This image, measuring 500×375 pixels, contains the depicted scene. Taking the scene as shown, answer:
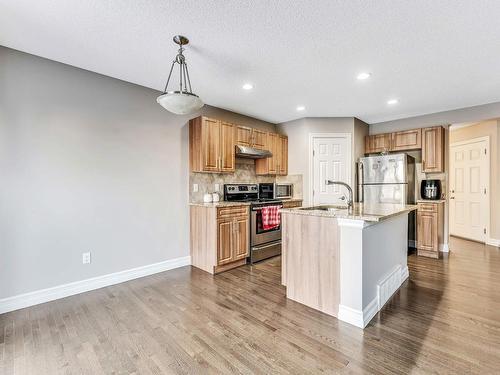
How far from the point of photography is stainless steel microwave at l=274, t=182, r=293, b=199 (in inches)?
195

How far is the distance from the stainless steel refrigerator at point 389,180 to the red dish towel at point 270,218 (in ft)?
6.29

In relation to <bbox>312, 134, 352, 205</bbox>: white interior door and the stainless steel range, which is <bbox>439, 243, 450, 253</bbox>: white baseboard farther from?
the stainless steel range

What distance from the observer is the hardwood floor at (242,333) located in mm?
1680

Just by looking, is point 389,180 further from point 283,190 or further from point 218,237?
point 218,237

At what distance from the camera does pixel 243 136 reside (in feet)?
14.0

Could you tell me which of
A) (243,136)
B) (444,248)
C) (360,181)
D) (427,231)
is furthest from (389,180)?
(243,136)

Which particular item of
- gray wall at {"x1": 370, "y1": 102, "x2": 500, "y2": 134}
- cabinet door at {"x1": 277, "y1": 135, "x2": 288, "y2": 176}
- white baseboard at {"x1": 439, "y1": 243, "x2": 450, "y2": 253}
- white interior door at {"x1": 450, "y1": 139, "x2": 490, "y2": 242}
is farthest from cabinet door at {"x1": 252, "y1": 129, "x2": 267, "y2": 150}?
white interior door at {"x1": 450, "y1": 139, "x2": 490, "y2": 242}

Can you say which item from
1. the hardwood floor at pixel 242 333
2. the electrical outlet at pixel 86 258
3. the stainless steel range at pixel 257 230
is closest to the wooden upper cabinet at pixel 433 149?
the hardwood floor at pixel 242 333

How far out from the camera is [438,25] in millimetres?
2059

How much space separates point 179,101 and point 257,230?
7.79 feet

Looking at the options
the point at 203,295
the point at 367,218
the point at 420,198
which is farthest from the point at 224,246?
the point at 420,198

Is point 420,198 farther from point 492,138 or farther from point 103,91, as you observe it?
point 103,91

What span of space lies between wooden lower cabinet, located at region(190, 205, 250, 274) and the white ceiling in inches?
67.8

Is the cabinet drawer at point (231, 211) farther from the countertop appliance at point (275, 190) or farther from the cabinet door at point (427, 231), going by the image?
the cabinet door at point (427, 231)
